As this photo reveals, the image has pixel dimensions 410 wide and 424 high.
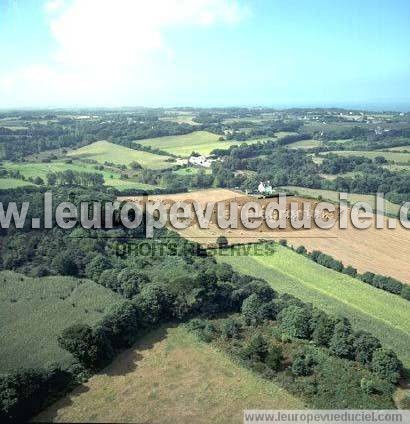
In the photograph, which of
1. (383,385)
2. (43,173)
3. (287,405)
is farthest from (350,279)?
(43,173)

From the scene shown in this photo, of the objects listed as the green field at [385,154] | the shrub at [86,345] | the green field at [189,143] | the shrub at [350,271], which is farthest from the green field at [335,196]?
the shrub at [86,345]

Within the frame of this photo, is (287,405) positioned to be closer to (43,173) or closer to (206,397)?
(206,397)

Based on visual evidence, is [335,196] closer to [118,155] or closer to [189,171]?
[189,171]

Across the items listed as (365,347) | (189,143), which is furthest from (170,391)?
(189,143)

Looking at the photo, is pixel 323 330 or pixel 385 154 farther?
pixel 385 154

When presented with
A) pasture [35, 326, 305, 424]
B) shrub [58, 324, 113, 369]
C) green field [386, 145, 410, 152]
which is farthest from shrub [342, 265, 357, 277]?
green field [386, 145, 410, 152]
